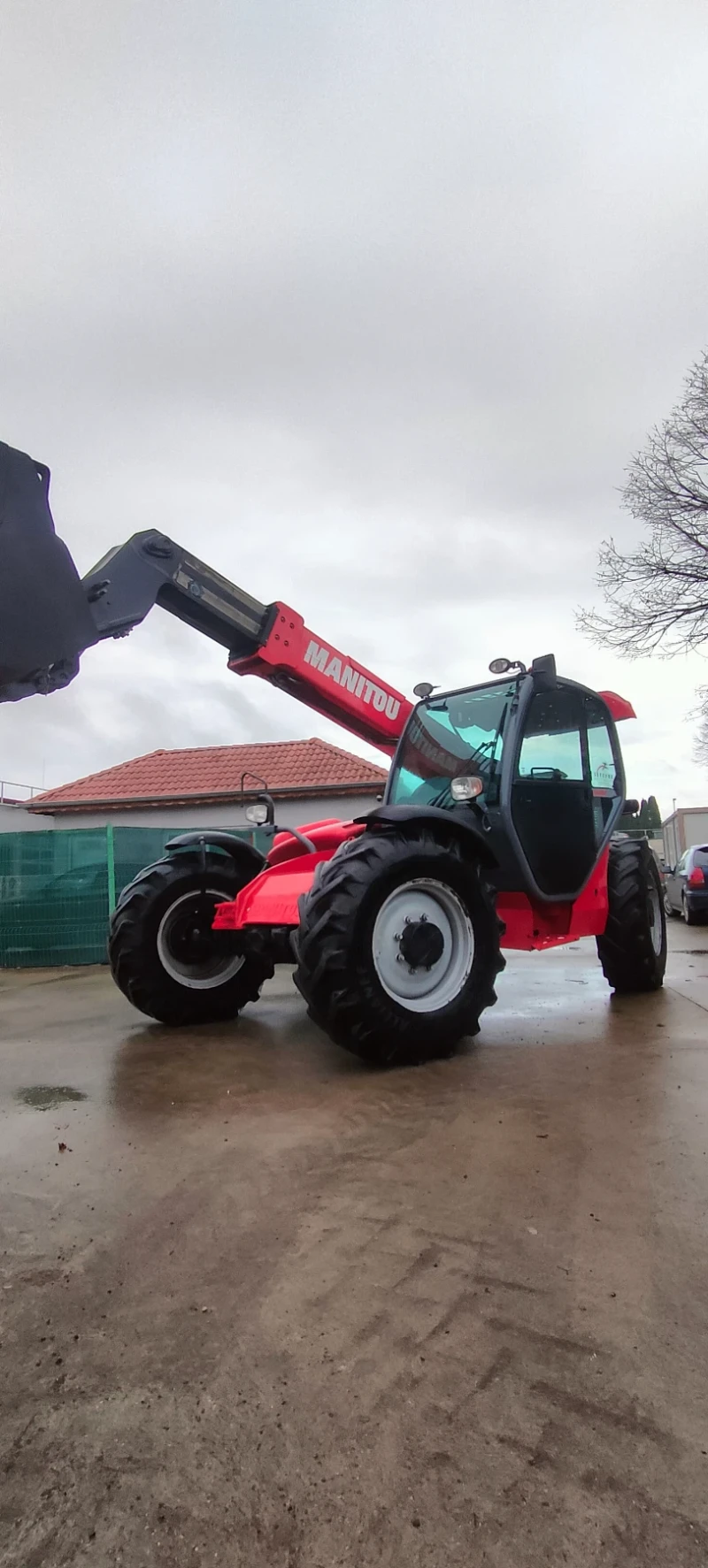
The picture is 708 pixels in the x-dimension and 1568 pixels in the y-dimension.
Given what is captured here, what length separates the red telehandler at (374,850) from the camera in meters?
3.81

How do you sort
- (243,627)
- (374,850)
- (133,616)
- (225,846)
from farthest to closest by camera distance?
(225,846), (243,627), (133,616), (374,850)

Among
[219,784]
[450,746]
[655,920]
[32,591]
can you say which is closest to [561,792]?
[450,746]

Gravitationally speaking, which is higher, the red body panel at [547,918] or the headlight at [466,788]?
the headlight at [466,788]

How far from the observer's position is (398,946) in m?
4.22

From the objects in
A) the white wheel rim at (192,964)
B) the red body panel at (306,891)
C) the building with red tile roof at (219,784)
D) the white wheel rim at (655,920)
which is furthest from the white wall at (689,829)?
the white wheel rim at (192,964)

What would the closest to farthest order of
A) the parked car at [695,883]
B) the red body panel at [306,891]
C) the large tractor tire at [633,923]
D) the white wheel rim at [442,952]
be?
the white wheel rim at [442,952], the red body panel at [306,891], the large tractor tire at [633,923], the parked car at [695,883]

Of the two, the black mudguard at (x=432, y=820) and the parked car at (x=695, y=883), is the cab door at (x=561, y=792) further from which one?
the parked car at (x=695, y=883)

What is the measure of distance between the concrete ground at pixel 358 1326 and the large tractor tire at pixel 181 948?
4.66 ft

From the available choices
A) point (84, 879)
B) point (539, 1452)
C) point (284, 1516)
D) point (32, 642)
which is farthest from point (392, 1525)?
point (84, 879)

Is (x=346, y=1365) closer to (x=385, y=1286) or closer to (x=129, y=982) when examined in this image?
(x=385, y=1286)

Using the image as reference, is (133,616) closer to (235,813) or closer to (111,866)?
(111,866)

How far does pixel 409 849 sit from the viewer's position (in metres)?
4.15

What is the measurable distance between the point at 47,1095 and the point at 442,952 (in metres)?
1.96

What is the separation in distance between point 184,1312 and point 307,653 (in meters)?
4.25
